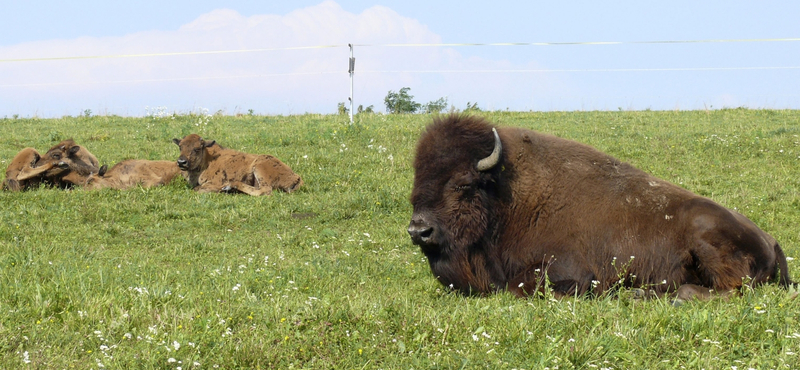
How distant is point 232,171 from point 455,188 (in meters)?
7.64

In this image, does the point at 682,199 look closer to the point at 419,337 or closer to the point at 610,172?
the point at 610,172

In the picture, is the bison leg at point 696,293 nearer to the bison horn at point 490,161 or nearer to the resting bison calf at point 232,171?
the bison horn at point 490,161

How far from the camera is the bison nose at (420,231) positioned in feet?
20.3

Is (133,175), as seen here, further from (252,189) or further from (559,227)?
(559,227)

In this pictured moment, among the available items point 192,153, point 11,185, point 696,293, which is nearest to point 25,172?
point 11,185

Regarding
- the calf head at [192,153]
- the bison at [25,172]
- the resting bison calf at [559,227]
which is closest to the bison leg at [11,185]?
the bison at [25,172]

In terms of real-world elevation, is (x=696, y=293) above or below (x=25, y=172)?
below

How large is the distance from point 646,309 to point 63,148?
1186 cm

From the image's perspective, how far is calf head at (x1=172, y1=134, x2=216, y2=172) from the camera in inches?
516

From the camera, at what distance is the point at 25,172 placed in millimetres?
13023

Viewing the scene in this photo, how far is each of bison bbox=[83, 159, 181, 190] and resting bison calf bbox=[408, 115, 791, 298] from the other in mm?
7747

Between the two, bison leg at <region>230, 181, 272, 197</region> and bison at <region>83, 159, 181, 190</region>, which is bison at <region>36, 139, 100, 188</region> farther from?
bison leg at <region>230, 181, 272, 197</region>

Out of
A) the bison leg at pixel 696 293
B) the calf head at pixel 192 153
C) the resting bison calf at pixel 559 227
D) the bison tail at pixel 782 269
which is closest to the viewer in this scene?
the bison leg at pixel 696 293

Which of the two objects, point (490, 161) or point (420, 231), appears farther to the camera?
point (490, 161)
